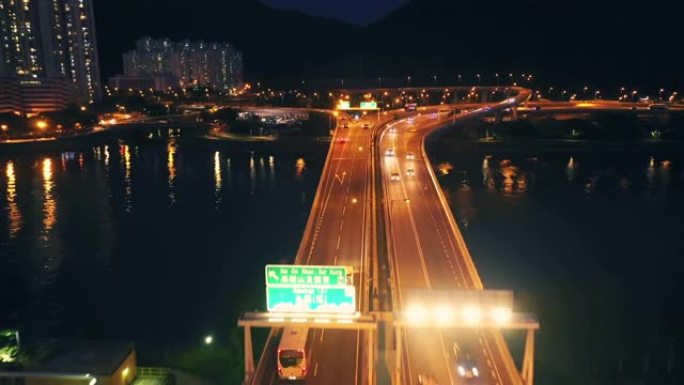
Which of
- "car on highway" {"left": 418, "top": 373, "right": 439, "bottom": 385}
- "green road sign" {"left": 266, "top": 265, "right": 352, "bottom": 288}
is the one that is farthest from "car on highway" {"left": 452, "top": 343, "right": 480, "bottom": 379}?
"green road sign" {"left": 266, "top": 265, "right": 352, "bottom": 288}

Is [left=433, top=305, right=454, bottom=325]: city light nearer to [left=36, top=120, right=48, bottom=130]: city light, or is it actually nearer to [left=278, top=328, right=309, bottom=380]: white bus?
[left=278, top=328, right=309, bottom=380]: white bus

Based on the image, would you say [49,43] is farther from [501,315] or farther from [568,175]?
[501,315]

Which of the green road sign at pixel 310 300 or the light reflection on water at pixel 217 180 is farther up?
the green road sign at pixel 310 300

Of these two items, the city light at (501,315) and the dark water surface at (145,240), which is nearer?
the city light at (501,315)

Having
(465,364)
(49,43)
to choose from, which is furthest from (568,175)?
(49,43)

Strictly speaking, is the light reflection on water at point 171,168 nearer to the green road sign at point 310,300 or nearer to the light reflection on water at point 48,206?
the light reflection on water at point 48,206

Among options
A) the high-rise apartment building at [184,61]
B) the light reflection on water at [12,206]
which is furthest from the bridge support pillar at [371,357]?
the high-rise apartment building at [184,61]

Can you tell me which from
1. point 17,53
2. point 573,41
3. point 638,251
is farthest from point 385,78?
point 638,251

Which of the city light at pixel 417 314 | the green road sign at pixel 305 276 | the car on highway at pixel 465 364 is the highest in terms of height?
the green road sign at pixel 305 276
